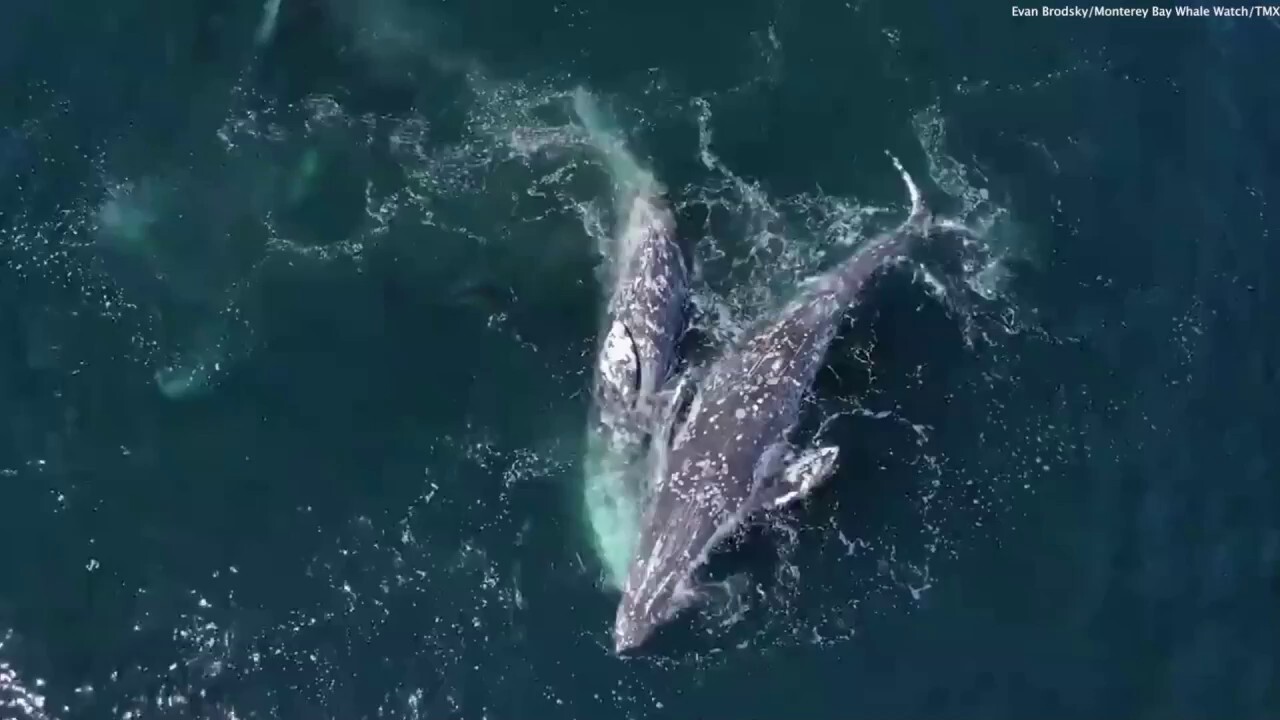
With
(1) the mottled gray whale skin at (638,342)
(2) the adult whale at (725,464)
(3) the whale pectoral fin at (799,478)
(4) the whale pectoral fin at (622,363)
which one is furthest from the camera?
(1) the mottled gray whale skin at (638,342)

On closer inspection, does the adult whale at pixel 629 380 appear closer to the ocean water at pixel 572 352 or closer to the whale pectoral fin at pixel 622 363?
the whale pectoral fin at pixel 622 363

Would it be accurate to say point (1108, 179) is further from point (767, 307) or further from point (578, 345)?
point (578, 345)

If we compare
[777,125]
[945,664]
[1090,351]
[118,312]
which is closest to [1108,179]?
[1090,351]

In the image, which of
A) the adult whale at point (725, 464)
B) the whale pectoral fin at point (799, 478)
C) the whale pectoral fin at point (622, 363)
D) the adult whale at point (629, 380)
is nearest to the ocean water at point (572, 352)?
the whale pectoral fin at point (799, 478)

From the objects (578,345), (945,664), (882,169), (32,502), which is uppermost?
(882,169)

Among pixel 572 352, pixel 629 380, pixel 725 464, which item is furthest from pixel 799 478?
pixel 572 352

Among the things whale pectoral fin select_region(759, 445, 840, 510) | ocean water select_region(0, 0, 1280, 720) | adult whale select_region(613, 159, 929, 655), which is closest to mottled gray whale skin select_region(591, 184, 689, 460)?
ocean water select_region(0, 0, 1280, 720)
